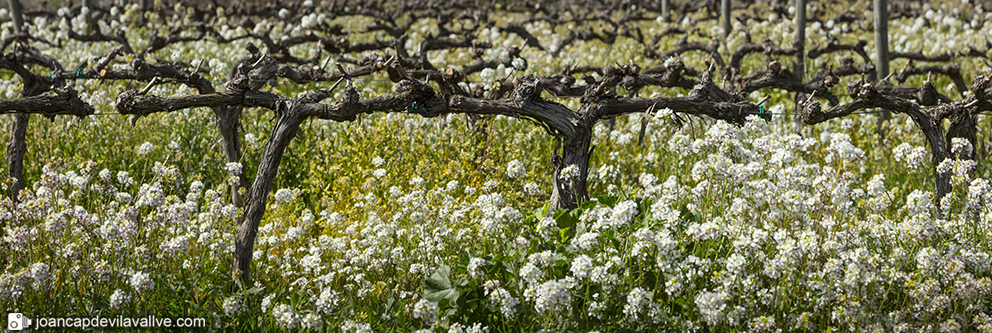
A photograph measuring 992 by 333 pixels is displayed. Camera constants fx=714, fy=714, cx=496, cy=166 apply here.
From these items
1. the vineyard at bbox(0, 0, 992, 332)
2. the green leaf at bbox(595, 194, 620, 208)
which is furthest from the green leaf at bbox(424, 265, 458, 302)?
the green leaf at bbox(595, 194, 620, 208)

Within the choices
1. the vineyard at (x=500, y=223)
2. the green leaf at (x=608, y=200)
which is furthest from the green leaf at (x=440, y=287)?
the green leaf at (x=608, y=200)

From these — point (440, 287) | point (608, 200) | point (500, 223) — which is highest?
point (608, 200)

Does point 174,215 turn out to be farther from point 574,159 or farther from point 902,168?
point 902,168

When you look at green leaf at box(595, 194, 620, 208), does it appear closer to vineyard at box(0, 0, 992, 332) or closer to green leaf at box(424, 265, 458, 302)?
vineyard at box(0, 0, 992, 332)

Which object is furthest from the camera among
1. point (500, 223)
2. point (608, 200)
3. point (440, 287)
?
point (608, 200)

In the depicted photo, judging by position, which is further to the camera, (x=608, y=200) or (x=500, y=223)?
(x=608, y=200)

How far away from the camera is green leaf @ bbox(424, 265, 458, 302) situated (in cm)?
338

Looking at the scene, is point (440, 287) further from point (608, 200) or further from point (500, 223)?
point (608, 200)

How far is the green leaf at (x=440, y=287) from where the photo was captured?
3377 millimetres

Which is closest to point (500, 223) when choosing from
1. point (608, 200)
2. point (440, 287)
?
point (440, 287)

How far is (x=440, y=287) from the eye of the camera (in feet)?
11.3

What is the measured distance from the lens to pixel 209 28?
44.1 ft

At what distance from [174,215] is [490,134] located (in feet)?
11.2

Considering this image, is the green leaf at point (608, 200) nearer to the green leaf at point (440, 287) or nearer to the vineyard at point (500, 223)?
the vineyard at point (500, 223)
